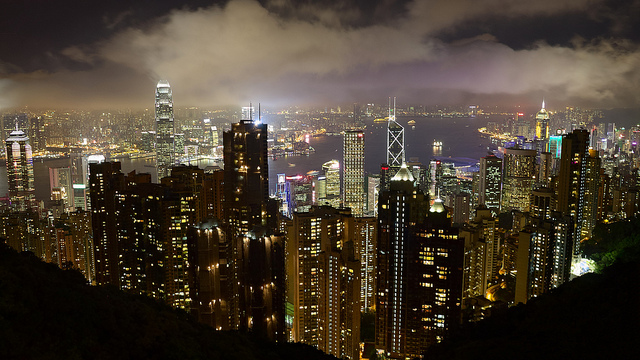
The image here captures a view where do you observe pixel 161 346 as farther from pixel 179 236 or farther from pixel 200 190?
pixel 200 190

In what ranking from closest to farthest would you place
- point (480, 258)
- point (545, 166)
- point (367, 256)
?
point (480, 258) < point (367, 256) < point (545, 166)

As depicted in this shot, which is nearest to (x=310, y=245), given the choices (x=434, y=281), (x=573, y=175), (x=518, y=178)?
(x=434, y=281)

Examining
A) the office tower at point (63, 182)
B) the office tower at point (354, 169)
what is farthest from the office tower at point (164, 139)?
the office tower at point (354, 169)

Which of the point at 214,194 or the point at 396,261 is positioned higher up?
the point at 214,194

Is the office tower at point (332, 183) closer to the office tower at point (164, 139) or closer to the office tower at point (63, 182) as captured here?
the office tower at point (164, 139)

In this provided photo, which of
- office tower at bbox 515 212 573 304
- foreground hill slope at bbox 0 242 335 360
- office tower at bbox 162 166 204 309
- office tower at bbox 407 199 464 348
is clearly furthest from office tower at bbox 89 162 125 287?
office tower at bbox 515 212 573 304

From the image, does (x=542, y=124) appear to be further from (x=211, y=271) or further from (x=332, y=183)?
(x=211, y=271)

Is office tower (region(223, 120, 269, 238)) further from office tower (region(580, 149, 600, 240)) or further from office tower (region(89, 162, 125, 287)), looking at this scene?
office tower (region(580, 149, 600, 240))
